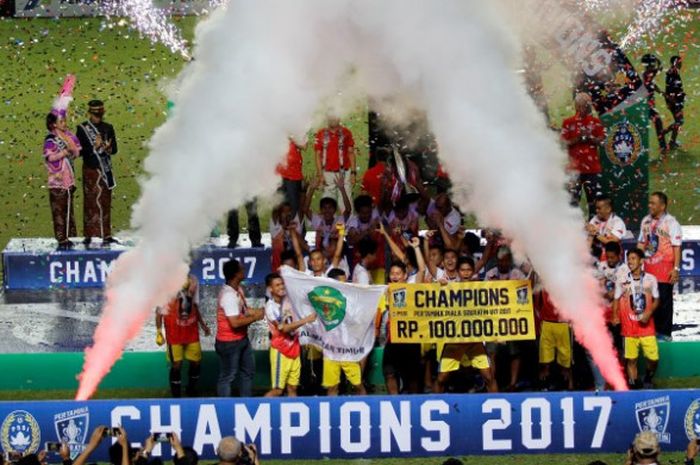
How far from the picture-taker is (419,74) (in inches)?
679

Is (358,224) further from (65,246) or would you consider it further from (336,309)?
(65,246)

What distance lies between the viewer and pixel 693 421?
1577 cm

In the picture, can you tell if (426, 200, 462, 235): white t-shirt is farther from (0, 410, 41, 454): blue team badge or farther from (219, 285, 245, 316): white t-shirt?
(0, 410, 41, 454): blue team badge

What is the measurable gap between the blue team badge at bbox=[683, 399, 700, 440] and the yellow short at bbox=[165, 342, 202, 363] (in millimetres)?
4768

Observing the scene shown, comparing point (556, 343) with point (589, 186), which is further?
point (589, 186)

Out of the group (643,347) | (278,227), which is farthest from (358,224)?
(643,347)

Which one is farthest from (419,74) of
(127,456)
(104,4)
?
(104,4)

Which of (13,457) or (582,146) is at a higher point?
(582,146)

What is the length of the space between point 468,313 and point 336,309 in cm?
127

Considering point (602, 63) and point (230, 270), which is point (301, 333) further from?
point (602, 63)

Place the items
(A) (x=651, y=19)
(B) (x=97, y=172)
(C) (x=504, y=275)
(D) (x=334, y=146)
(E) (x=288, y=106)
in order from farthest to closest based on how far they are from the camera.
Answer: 1. (A) (x=651, y=19)
2. (B) (x=97, y=172)
3. (D) (x=334, y=146)
4. (C) (x=504, y=275)
5. (E) (x=288, y=106)

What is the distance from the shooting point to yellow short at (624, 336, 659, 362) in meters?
17.3

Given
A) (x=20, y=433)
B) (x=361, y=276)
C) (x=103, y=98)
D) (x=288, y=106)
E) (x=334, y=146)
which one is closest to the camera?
(x=20, y=433)

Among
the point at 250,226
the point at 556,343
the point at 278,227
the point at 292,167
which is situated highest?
the point at 292,167
